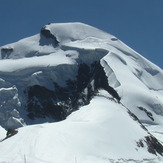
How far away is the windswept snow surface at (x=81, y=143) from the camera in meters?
52.0

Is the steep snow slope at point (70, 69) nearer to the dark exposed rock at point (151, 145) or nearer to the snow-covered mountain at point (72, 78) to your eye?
the snow-covered mountain at point (72, 78)

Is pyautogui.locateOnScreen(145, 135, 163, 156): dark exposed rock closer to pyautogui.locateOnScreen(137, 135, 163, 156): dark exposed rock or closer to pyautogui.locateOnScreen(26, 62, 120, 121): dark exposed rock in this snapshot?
pyautogui.locateOnScreen(137, 135, 163, 156): dark exposed rock

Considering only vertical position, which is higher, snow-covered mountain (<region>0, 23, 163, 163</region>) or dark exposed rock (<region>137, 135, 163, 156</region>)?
dark exposed rock (<region>137, 135, 163, 156</region>)

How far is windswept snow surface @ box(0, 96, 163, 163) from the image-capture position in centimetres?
5197

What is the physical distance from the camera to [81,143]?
193 ft

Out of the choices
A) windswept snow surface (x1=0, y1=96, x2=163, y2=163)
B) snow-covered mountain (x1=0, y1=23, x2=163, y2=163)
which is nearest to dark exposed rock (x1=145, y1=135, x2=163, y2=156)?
windswept snow surface (x1=0, y1=96, x2=163, y2=163)

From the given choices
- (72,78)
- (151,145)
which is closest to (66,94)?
(72,78)

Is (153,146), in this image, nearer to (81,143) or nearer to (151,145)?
(151,145)

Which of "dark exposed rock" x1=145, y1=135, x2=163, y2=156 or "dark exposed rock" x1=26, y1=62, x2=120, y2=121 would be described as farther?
"dark exposed rock" x1=26, y1=62, x2=120, y2=121

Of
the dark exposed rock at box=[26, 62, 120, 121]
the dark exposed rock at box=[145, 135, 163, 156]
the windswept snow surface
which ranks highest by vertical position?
the windswept snow surface

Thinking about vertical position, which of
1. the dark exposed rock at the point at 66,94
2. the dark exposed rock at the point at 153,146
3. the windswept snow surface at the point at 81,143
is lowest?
the dark exposed rock at the point at 66,94

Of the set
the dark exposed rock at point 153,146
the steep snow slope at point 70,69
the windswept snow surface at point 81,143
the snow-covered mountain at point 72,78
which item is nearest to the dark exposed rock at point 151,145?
the dark exposed rock at point 153,146

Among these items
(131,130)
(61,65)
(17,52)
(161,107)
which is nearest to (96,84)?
(61,65)

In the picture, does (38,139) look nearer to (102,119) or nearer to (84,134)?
(84,134)
